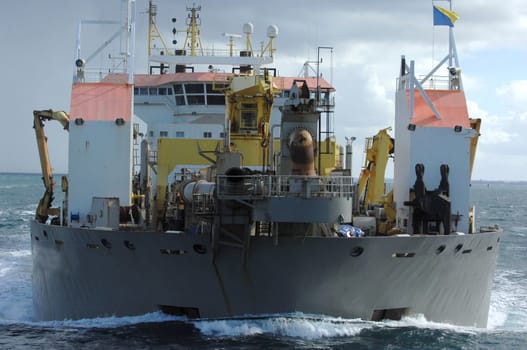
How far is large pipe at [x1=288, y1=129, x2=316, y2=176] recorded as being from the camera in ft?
57.1

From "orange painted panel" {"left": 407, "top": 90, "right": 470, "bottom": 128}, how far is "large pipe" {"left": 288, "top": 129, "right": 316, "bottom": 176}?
4.09 m

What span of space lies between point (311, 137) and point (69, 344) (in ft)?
23.1

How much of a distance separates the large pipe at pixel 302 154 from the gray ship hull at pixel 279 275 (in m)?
1.60

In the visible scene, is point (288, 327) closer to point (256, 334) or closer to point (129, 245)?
point (256, 334)

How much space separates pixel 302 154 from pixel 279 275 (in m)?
2.62

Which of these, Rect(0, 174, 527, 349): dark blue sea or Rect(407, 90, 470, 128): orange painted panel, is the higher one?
Rect(407, 90, 470, 128): orange painted panel

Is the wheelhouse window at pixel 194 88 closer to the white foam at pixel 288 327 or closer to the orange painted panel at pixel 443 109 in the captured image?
the orange painted panel at pixel 443 109

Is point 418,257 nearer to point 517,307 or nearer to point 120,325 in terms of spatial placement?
point 120,325

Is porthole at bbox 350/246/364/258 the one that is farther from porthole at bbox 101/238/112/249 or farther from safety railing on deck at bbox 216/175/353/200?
porthole at bbox 101/238/112/249

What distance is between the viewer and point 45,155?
25.1m

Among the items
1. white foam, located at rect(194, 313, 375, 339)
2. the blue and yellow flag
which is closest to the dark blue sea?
white foam, located at rect(194, 313, 375, 339)

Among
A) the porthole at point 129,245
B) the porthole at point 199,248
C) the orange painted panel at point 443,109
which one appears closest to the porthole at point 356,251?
the porthole at point 199,248

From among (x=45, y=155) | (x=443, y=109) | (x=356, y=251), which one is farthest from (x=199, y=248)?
(x=45, y=155)

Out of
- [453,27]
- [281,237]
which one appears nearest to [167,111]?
[453,27]
